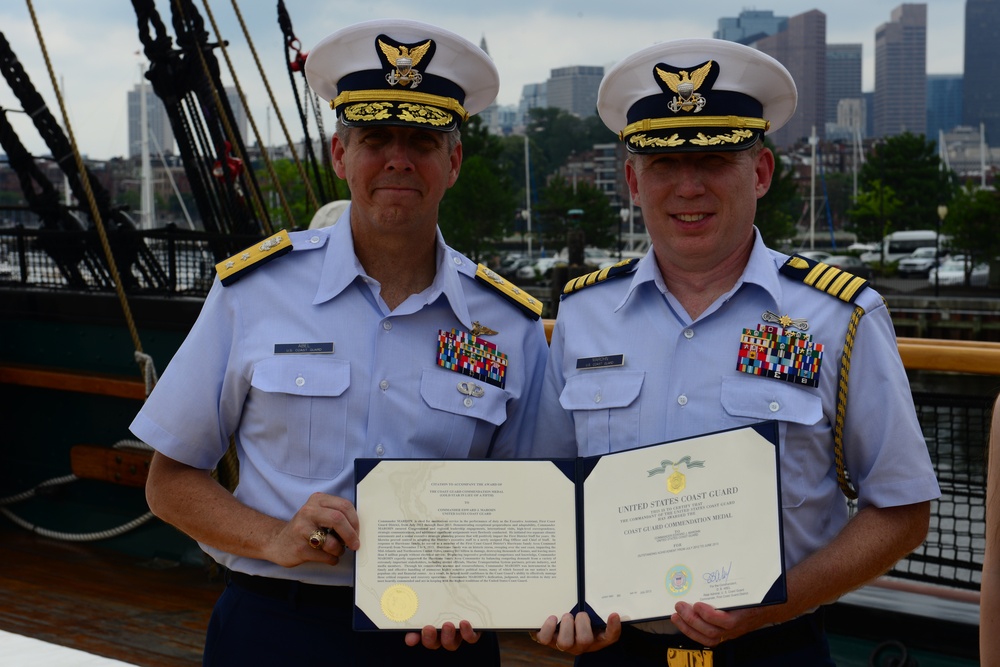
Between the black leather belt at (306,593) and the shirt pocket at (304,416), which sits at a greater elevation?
the shirt pocket at (304,416)

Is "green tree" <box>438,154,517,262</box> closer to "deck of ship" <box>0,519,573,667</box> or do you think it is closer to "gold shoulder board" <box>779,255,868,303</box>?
"deck of ship" <box>0,519,573,667</box>

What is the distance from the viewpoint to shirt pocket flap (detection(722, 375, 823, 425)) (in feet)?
6.27

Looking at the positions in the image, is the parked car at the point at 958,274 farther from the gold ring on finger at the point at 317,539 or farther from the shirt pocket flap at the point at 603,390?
the gold ring on finger at the point at 317,539

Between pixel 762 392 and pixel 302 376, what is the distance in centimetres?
85

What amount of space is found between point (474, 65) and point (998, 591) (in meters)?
1.41

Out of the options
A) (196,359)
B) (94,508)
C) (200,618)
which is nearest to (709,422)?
(196,359)

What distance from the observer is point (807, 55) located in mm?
154125

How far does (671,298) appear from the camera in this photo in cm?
205

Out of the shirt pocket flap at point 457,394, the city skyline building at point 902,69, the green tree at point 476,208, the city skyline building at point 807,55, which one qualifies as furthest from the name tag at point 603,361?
the city skyline building at point 902,69

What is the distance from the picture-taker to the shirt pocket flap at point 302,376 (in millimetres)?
2029

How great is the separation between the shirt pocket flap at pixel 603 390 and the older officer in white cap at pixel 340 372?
18 centimetres

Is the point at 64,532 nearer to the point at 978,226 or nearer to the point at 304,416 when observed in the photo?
Answer: the point at 304,416

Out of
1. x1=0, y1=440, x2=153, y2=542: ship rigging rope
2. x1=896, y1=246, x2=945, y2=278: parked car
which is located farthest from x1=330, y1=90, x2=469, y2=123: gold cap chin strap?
x1=896, y1=246, x2=945, y2=278: parked car

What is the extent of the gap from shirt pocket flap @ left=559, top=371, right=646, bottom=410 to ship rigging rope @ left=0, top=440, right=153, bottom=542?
3146 millimetres
